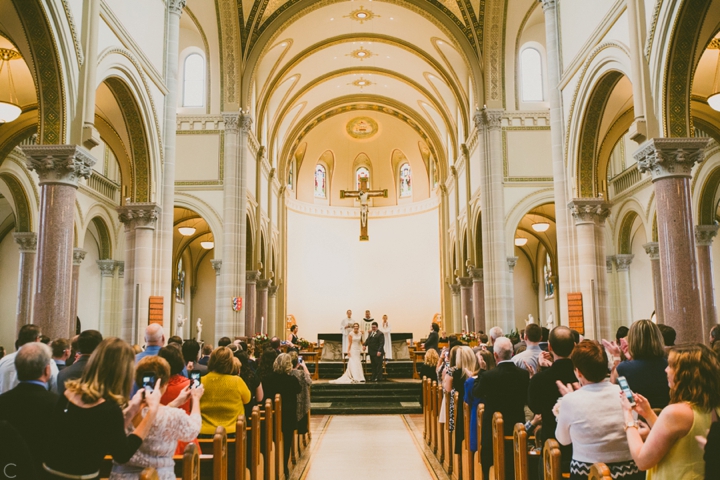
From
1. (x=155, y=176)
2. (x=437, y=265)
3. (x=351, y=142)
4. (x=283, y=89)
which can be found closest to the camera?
(x=155, y=176)

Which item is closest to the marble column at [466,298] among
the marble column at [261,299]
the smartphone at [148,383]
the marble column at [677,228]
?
the marble column at [261,299]

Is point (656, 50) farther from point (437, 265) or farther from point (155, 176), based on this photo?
point (437, 265)

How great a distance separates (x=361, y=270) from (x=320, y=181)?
566 centimetres

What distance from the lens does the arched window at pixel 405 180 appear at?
37.0m

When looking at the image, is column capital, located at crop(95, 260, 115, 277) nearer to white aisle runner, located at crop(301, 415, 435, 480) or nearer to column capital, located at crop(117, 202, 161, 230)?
column capital, located at crop(117, 202, 161, 230)

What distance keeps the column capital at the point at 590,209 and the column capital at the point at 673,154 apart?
132 inches

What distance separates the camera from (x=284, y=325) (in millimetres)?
32000

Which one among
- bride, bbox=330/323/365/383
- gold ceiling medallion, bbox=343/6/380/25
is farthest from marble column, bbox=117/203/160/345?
gold ceiling medallion, bbox=343/6/380/25

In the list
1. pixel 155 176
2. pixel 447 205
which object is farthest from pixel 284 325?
pixel 155 176

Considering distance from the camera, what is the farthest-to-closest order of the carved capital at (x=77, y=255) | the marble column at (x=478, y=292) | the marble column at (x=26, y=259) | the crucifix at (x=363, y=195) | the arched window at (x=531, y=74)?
the crucifix at (x=363, y=195) < the marble column at (x=478, y=292) < the arched window at (x=531, y=74) < the carved capital at (x=77, y=255) < the marble column at (x=26, y=259)

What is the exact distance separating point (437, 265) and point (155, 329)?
1122 inches

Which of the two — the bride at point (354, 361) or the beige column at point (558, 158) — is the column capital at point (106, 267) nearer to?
the bride at point (354, 361)

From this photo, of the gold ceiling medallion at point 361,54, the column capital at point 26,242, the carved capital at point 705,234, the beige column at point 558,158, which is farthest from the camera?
the gold ceiling medallion at point 361,54

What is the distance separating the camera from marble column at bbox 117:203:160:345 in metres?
12.7
